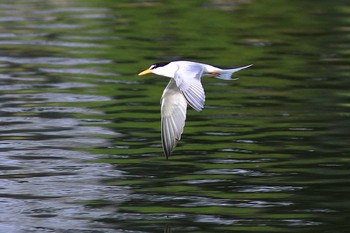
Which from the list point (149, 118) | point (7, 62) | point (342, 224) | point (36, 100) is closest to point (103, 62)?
point (7, 62)

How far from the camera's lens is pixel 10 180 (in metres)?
12.2

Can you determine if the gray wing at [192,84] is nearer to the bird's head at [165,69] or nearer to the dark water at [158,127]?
the bird's head at [165,69]

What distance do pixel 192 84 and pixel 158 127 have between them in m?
4.01

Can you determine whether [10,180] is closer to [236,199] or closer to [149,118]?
[236,199]

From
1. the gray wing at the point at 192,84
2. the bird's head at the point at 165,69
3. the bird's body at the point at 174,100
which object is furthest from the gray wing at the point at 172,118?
the gray wing at the point at 192,84

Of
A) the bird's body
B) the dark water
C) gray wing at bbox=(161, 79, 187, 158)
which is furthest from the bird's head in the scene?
the dark water

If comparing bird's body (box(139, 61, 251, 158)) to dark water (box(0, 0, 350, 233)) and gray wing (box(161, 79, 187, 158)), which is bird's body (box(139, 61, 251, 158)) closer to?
gray wing (box(161, 79, 187, 158))

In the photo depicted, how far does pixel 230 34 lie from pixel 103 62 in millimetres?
3953

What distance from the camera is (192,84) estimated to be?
10828mm

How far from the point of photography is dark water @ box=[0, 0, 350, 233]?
Result: 35.6ft

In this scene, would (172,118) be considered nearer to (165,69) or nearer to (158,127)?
(165,69)

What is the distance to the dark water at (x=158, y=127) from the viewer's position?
428 inches

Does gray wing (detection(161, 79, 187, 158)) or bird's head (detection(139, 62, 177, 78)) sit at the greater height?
bird's head (detection(139, 62, 177, 78))

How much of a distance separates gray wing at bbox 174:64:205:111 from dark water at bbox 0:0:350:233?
1061mm
